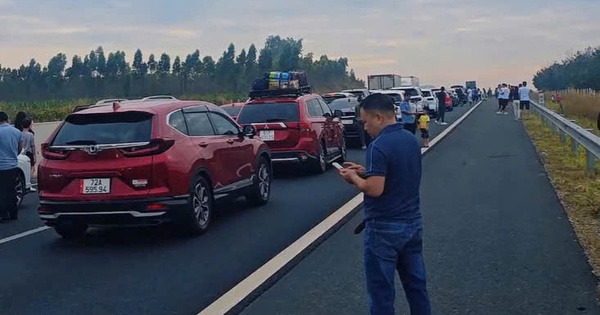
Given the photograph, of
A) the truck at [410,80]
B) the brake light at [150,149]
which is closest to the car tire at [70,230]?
the brake light at [150,149]

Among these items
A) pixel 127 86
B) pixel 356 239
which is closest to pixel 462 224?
pixel 356 239

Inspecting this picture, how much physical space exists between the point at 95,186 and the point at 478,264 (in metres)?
4.43

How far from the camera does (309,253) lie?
9031mm

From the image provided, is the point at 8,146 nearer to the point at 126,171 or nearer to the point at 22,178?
the point at 22,178

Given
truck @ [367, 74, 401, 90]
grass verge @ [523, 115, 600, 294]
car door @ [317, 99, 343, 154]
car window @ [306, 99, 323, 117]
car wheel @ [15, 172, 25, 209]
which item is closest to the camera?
grass verge @ [523, 115, 600, 294]

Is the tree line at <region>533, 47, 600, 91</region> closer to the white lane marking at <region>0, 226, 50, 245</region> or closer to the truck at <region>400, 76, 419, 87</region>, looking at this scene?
the truck at <region>400, 76, 419, 87</region>

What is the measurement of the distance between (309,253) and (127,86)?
60900mm

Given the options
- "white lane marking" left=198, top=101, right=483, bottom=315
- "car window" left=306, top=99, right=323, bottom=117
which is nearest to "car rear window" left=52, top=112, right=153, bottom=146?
"white lane marking" left=198, top=101, right=483, bottom=315

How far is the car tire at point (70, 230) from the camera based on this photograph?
34.6 ft

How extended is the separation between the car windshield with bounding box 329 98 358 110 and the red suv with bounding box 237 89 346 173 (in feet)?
23.6

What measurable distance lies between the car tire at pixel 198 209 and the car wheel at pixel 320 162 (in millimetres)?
6569

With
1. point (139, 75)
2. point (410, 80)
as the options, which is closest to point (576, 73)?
point (410, 80)

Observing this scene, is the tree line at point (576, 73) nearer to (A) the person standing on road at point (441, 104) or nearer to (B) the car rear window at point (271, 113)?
(A) the person standing on road at point (441, 104)

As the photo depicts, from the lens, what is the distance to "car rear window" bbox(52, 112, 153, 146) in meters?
10.0
